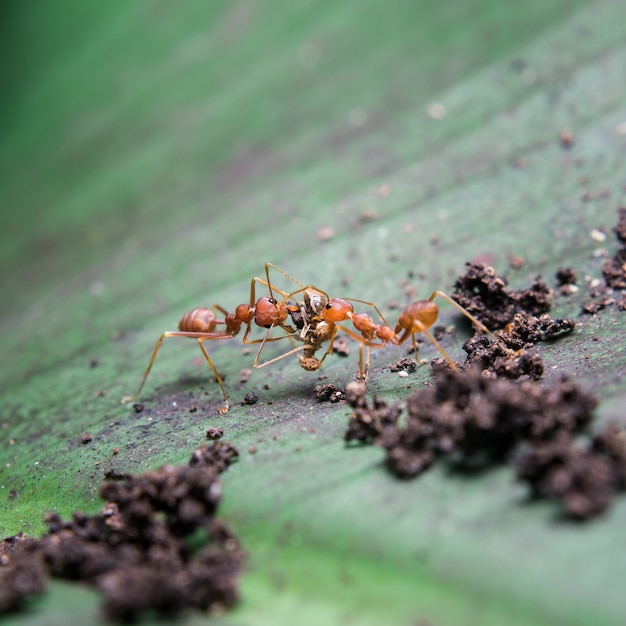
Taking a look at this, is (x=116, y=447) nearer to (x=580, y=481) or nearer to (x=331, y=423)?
A: (x=331, y=423)

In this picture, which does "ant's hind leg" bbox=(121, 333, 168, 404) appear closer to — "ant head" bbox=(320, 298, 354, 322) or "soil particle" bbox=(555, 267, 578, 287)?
"ant head" bbox=(320, 298, 354, 322)

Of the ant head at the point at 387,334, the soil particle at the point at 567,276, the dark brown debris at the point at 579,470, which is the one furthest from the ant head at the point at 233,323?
the dark brown debris at the point at 579,470

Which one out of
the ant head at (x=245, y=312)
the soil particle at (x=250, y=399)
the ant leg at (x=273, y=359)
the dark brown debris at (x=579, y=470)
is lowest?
the dark brown debris at (x=579, y=470)

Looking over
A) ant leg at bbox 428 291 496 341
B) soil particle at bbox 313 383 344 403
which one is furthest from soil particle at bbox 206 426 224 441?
ant leg at bbox 428 291 496 341

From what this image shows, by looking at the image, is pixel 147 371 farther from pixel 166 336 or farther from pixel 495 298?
pixel 495 298

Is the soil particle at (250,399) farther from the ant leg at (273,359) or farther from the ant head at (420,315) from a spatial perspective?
the ant head at (420,315)

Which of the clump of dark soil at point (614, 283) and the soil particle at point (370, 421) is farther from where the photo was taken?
the clump of dark soil at point (614, 283)

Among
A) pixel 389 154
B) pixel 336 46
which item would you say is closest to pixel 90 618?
pixel 389 154
